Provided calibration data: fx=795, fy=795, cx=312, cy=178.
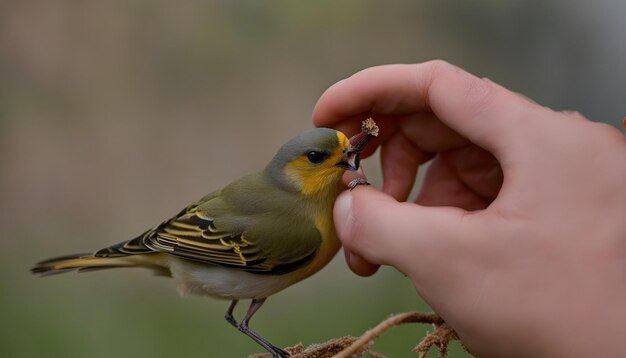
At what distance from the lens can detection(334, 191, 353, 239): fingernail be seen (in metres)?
1.17

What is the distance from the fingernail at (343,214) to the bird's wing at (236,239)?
15 centimetres

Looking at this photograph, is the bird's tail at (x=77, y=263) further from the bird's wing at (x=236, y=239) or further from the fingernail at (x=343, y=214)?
the fingernail at (x=343, y=214)

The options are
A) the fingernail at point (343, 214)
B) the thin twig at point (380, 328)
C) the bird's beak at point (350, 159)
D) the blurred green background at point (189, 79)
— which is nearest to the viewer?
the thin twig at point (380, 328)

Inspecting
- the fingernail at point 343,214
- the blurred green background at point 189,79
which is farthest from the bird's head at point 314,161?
the blurred green background at point 189,79

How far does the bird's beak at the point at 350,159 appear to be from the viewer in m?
1.34

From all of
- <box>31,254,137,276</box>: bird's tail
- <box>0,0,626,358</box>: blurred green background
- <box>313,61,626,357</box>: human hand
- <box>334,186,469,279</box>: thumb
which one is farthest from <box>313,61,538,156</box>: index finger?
<box>0,0,626,358</box>: blurred green background

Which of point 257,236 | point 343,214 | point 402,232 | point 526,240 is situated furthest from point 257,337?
point 526,240

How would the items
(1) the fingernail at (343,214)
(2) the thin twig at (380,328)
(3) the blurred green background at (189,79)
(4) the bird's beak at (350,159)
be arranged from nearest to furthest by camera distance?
(2) the thin twig at (380,328) → (1) the fingernail at (343,214) → (4) the bird's beak at (350,159) → (3) the blurred green background at (189,79)

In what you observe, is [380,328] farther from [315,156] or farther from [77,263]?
[77,263]

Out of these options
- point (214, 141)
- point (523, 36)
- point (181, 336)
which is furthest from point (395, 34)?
point (181, 336)

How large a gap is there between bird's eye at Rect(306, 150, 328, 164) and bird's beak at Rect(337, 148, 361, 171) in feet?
0.11

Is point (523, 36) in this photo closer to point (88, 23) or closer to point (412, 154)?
point (88, 23)

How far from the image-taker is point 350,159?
53.1 inches

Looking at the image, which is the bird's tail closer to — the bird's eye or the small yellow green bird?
the small yellow green bird
